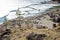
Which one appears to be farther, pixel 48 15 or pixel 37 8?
pixel 37 8

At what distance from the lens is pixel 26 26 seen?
295 cm

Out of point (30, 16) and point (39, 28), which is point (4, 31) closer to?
point (39, 28)

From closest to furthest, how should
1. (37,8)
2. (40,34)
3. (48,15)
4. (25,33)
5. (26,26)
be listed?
(40,34) → (25,33) → (26,26) → (48,15) → (37,8)

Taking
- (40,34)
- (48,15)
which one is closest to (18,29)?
(40,34)

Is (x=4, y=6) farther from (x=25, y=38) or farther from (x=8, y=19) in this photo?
(x=25, y=38)

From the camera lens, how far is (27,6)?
404 centimetres

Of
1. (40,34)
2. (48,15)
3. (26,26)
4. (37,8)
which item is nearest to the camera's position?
(40,34)

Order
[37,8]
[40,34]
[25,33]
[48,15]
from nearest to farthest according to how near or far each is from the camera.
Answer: [40,34] → [25,33] → [48,15] → [37,8]

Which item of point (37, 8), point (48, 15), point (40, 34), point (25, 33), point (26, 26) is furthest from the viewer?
point (37, 8)

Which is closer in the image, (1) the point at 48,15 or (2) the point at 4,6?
(1) the point at 48,15

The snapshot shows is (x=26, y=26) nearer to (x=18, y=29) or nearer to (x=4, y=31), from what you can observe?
(x=18, y=29)

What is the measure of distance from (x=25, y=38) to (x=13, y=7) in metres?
1.54

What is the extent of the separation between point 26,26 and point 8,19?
0.59 metres

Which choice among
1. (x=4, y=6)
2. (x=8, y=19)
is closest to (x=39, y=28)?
(x=8, y=19)
